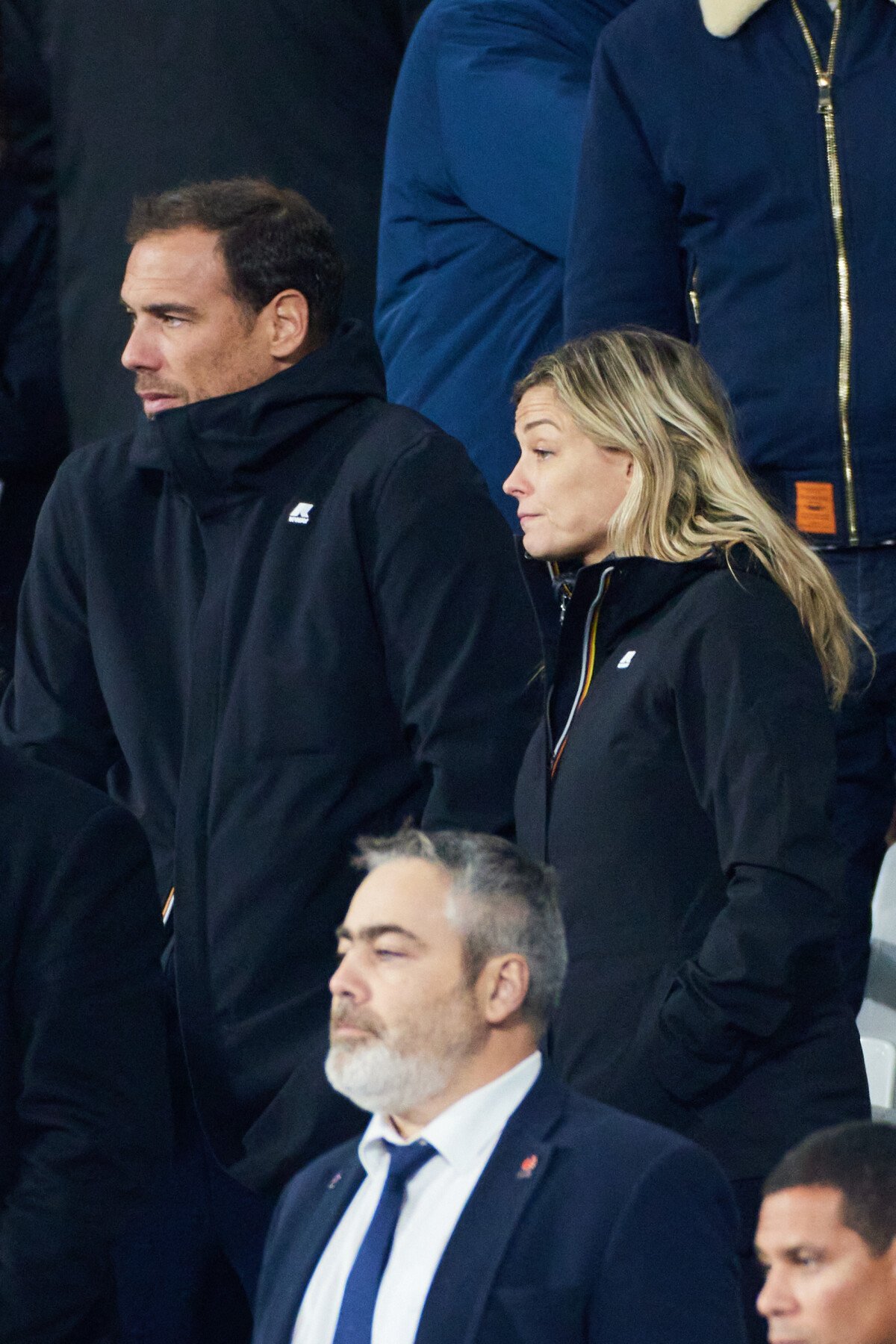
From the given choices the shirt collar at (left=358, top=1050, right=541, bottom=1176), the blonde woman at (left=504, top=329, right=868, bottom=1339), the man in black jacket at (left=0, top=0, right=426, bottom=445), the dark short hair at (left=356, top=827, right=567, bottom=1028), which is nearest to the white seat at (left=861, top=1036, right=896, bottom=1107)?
the blonde woman at (left=504, top=329, right=868, bottom=1339)

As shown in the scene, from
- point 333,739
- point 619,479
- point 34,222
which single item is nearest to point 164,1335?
point 333,739

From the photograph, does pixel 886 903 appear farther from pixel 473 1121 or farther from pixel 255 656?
pixel 473 1121

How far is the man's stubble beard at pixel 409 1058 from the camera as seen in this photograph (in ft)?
8.86

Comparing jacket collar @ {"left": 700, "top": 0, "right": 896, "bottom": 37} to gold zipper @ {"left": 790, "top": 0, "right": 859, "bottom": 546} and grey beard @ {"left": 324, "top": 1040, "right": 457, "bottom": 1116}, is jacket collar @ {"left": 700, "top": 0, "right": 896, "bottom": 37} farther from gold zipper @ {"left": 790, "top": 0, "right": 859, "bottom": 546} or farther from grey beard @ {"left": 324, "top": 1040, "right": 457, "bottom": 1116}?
grey beard @ {"left": 324, "top": 1040, "right": 457, "bottom": 1116}

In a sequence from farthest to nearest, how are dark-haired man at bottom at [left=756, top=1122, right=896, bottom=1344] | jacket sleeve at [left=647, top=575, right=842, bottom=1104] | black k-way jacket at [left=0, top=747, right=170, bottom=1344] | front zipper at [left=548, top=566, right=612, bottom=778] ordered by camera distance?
front zipper at [left=548, top=566, right=612, bottom=778] < black k-way jacket at [left=0, top=747, right=170, bottom=1344] < jacket sleeve at [left=647, top=575, right=842, bottom=1104] < dark-haired man at bottom at [left=756, top=1122, right=896, bottom=1344]

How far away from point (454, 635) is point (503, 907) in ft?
2.04

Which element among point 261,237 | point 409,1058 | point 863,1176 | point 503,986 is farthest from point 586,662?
point 261,237

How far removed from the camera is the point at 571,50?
4348mm

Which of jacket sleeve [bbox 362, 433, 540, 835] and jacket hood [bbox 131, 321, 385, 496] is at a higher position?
jacket hood [bbox 131, 321, 385, 496]

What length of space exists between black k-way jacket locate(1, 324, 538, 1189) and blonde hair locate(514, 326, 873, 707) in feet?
0.83

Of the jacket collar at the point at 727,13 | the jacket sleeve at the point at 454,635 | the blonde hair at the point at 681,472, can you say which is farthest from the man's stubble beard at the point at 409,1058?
the jacket collar at the point at 727,13

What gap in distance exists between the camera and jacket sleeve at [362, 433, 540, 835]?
10.7 feet

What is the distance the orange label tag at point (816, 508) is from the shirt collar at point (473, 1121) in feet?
3.99

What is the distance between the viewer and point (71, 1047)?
9.99 ft
